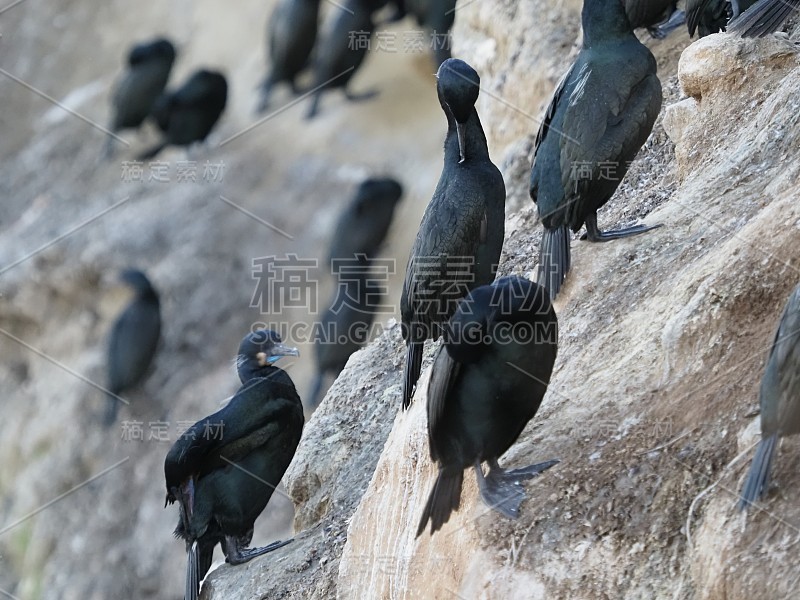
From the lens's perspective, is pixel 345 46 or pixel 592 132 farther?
pixel 345 46

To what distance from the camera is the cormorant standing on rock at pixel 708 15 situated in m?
7.11

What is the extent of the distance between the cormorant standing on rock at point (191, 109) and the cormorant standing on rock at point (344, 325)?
9.15 feet

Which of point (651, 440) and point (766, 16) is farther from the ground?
point (766, 16)

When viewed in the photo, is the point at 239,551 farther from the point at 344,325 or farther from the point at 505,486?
the point at 344,325

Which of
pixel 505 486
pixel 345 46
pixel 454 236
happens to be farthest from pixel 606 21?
pixel 345 46

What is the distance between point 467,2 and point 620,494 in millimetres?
6617

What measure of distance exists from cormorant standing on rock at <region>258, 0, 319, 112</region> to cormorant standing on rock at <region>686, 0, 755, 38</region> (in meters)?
6.96

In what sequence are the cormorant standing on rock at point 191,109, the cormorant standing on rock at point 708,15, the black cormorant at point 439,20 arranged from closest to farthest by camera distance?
the cormorant standing on rock at point 708,15 → the black cormorant at point 439,20 → the cormorant standing on rock at point 191,109

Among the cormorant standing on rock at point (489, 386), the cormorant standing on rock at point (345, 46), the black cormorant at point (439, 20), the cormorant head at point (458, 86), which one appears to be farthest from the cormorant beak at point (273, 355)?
the cormorant standing on rock at point (345, 46)

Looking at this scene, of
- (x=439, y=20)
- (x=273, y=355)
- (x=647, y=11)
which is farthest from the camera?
(x=439, y=20)

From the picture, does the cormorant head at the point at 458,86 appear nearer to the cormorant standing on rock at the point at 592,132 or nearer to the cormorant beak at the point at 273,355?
the cormorant standing on rock at the point at 592,132

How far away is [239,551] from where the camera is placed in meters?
6.48

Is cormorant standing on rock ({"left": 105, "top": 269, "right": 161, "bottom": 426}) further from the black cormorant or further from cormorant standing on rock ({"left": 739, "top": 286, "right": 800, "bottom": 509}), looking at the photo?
cormorant standing on rock ({"left": 739, "top": 286, "right": 800, "bottom": 509})

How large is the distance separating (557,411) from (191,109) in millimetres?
9764
